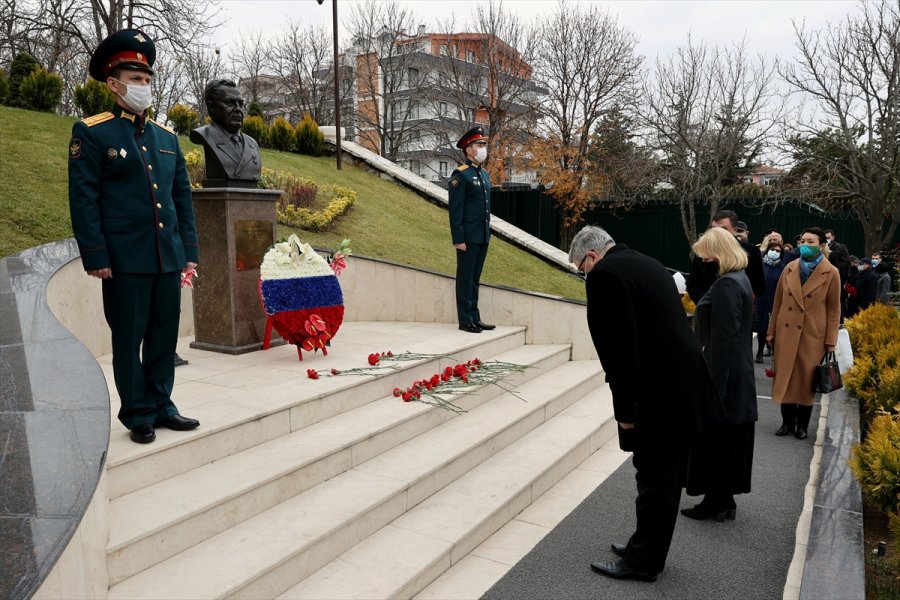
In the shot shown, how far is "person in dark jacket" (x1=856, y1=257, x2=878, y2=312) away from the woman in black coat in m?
9.09

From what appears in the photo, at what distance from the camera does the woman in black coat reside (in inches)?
154

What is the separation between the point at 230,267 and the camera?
5.82 meters

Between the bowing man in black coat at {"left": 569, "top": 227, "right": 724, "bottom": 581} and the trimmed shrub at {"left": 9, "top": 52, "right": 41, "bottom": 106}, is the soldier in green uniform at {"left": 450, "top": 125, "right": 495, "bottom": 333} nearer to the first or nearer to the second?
the bowing man in black coat at {"left": 569, "top": 227, "right": 724, "bottom": 581}

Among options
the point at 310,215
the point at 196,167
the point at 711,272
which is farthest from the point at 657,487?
the point at 196,167

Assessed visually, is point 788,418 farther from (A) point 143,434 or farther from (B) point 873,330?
(A) point 143,434

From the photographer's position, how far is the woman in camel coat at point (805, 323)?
220 inches

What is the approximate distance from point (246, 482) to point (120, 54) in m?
2.48

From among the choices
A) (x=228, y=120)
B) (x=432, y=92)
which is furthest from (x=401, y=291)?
Result: (x=432, y=92)

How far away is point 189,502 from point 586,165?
21.6 metres

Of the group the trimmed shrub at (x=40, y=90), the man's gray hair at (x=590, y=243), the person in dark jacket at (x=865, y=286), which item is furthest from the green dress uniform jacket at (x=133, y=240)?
the person in dark jacket at (x=865, y=286)

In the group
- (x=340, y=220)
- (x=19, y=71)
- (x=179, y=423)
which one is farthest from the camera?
(x=19, y=71)

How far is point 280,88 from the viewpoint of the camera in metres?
37.2

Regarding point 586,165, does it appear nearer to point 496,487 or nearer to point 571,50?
point 571,50

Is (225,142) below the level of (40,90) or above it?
below
